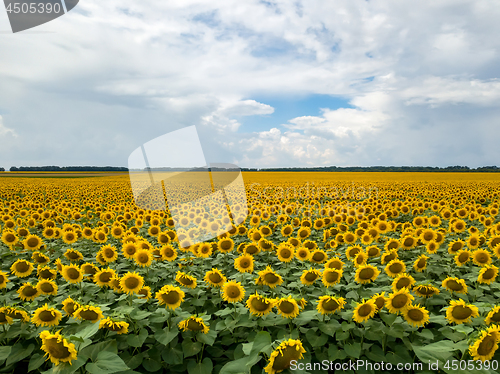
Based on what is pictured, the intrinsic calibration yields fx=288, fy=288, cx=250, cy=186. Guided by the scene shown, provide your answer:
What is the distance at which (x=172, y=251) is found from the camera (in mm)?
6285

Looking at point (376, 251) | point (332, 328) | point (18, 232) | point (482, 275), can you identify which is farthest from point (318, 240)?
point (18, 232)

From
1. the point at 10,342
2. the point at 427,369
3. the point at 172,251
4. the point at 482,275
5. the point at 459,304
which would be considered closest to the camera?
the point at 427,369

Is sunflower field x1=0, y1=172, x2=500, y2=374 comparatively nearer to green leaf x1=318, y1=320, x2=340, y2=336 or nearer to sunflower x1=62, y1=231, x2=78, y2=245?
green leaf x1=318, y1=320, x2=340, y2=336

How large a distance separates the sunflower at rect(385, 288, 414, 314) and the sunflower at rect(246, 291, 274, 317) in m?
1.51

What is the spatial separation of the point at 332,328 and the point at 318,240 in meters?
5.95

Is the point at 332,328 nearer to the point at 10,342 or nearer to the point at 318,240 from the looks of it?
the point at 10,342

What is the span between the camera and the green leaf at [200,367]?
3.46m

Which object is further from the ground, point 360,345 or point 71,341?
point 71,341

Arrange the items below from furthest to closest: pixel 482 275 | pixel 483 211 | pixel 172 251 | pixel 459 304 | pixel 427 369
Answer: pixel 483 211 → pixel 172 251 → pixel 482 275 → pixel 459 304 → pixel 427 369

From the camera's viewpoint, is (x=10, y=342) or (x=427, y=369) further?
(x=10, y=342)

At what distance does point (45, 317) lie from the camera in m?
3.74

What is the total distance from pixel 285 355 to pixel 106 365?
1787mm

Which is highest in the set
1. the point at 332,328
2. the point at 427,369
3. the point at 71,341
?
the point at 71,341

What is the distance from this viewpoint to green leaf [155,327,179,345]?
136 inches
